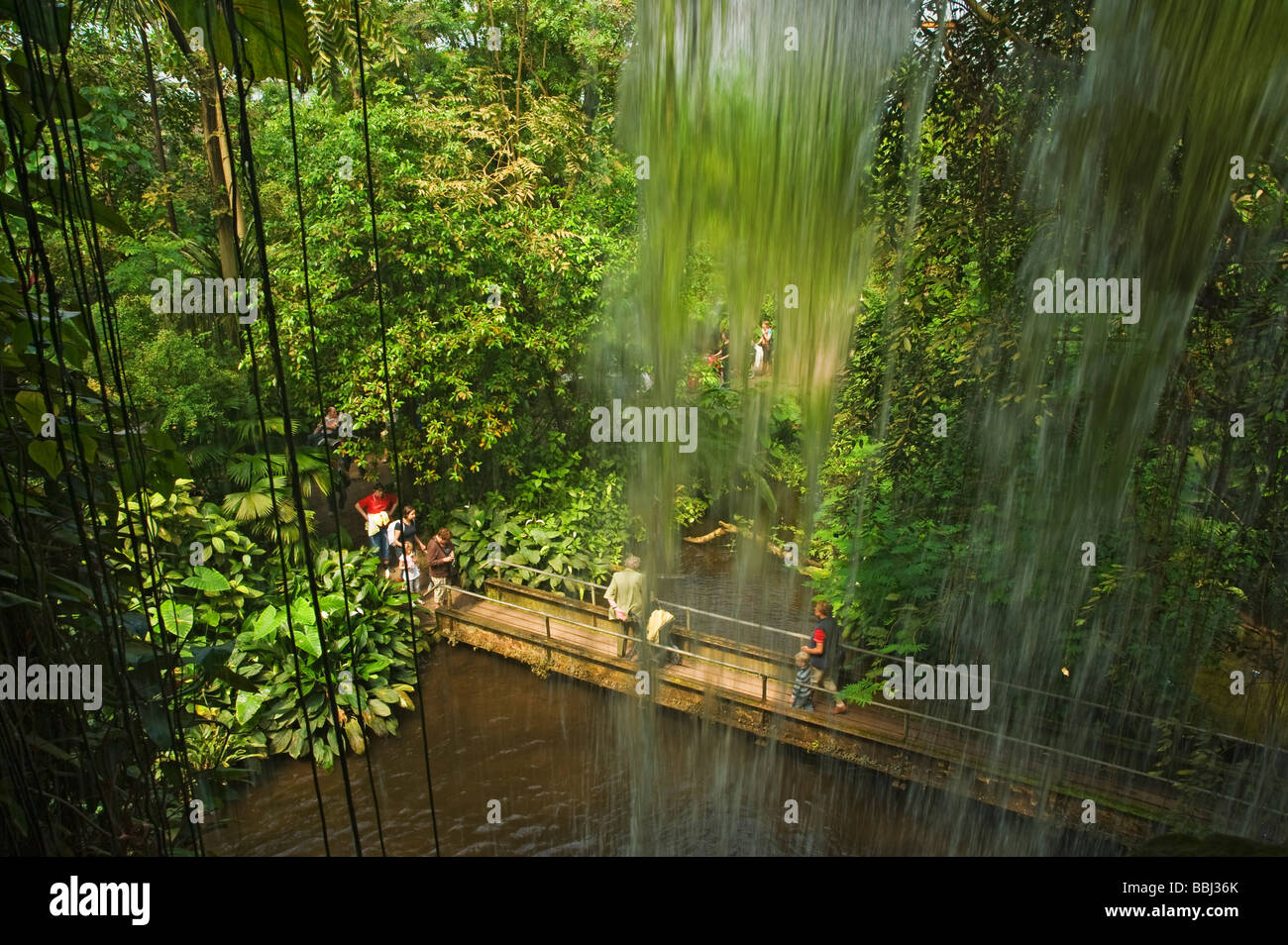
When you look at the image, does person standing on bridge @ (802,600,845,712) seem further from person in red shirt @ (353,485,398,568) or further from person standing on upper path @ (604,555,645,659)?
person in red shirt @ (353,485,398,568)

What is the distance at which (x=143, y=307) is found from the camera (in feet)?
36.1

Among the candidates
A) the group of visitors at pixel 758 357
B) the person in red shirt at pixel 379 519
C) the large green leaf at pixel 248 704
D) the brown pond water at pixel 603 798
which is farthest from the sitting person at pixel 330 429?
the group of visitors at pixel 758 357

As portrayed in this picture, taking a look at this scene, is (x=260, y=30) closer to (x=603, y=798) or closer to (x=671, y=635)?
(x=603, y=798)

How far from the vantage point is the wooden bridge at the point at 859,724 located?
243 inches

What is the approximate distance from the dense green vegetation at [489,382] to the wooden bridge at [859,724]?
0.58 m

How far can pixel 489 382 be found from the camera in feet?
32.9

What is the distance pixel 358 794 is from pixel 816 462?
5.34 m

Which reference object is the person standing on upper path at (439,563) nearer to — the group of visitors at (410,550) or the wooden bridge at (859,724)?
the group of visitors at (410,550)

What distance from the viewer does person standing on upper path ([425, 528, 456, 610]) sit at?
31.6ft

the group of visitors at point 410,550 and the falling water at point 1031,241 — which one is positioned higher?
the falling water at point 1031,241

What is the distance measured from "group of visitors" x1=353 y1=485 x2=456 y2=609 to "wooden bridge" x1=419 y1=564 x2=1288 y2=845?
321 mm

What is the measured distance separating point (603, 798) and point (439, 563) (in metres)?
3.56

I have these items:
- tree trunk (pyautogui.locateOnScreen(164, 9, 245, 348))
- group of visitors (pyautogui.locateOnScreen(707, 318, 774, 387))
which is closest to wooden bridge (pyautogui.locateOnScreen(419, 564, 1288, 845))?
group of visitors (pyautogui.locateOnScreen(707, 318, 774, 387))
